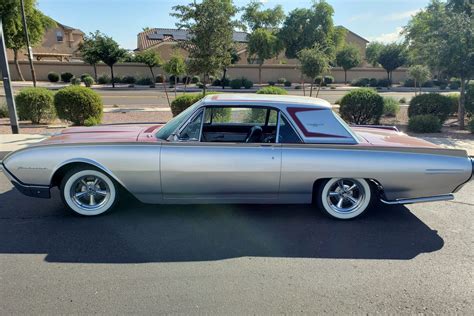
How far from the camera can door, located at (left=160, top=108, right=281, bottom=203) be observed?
155 inches

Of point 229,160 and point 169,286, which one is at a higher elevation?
point 229,160

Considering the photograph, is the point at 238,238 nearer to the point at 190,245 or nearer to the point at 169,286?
the point at 190,245

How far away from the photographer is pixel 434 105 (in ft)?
37.7

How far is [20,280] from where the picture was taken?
295 centimetres

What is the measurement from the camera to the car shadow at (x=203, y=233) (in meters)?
3.44

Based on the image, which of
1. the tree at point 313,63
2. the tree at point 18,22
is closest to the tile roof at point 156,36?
the tree at point 18,22

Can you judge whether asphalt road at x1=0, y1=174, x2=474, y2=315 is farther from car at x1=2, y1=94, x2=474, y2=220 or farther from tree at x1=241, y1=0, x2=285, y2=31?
tree at x1=241, y1=0, x2=285, y2=31

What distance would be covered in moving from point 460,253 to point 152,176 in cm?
325

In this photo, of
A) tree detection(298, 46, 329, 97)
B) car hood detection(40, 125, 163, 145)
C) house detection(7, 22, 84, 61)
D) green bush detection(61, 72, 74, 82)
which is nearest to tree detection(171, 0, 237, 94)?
tree detection(298, 46, 329, 97)

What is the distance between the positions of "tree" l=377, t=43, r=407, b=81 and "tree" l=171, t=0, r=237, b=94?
3929cm

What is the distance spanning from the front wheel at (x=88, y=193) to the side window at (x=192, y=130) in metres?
0.97

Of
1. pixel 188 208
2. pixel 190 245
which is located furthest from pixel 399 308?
pixel 188 208

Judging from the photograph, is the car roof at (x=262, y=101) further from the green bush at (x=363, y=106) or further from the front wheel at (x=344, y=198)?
the green bush at (x=363, y=106)

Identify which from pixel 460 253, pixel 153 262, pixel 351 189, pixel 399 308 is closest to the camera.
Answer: pixel 399 308
